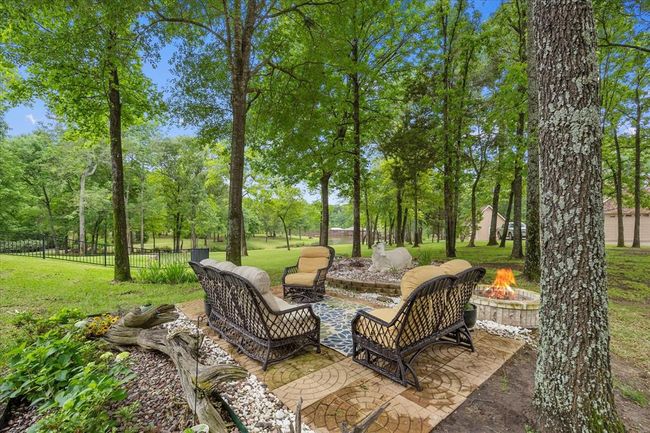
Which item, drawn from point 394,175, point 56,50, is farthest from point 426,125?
point 56,50

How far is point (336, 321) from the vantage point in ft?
15.3

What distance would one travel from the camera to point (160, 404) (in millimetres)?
2479

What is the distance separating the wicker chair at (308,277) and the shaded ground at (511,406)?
3575 millimetres

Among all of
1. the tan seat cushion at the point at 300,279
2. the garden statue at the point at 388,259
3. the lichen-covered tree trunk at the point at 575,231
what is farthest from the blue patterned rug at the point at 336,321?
the garden statue at the point at 388,259

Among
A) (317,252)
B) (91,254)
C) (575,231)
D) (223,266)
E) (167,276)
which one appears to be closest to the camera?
(575,231)

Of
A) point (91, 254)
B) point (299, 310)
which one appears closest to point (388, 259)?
point (299, 310)

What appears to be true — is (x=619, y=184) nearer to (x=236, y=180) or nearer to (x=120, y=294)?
(x=236, y=180)

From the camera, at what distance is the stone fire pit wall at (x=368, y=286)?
263 inches

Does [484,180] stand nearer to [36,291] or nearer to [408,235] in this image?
[408,235]

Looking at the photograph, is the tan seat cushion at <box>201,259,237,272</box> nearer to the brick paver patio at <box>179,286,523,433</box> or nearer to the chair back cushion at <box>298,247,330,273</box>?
the brick paver patio at <box>179,286,523,433</box>

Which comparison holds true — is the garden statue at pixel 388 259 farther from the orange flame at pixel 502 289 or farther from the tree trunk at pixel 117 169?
the tree trunk at pixel 117 169

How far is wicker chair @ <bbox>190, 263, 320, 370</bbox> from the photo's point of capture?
3.10 metres

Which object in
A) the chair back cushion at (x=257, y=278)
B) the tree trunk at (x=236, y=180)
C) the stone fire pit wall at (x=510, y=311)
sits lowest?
the stone fire pit wall at (x=510, y=311)

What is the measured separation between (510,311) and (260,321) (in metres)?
3.94
